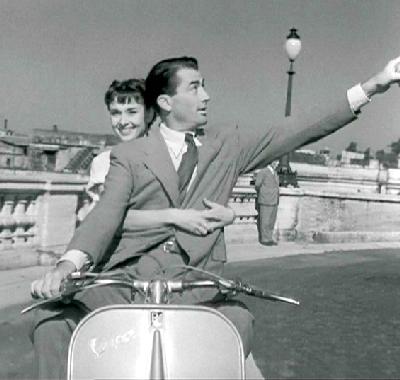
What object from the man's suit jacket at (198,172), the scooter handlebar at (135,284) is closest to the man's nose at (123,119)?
the man's suit jacket at (198,172)

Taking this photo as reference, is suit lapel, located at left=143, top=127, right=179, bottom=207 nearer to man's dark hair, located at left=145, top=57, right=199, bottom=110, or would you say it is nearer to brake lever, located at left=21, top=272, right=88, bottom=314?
man's dark hair, located at left=145, top=57, right=199, bottom=110

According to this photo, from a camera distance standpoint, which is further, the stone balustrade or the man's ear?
the stone balustrade

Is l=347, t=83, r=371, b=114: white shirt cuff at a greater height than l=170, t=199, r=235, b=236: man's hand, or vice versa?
l=347, t=83, r=371, b=114: white shirt cuff

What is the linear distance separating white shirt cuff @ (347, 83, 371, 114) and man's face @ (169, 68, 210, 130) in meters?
0.57

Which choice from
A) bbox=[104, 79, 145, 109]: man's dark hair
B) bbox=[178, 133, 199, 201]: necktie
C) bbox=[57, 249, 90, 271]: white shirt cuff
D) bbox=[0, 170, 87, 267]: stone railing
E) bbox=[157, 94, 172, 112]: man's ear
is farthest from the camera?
bbox=[0, 170, 87, 267]: stone railing

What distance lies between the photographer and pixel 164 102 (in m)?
3.06

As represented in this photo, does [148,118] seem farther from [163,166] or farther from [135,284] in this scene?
[135,284]

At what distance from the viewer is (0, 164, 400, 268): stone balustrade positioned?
8641mm

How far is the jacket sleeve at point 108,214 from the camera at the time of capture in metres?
2.59

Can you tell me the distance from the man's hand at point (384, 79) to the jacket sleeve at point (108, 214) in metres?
0.97

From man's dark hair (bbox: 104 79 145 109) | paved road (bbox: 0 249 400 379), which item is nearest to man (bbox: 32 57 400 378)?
man's dark hair (bbox: 104 79 145 109)

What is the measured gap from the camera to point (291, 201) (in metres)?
14.6

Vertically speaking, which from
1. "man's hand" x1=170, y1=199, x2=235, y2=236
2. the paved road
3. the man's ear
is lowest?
the paved road

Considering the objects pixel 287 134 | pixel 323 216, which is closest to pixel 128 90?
pixel 287 134
